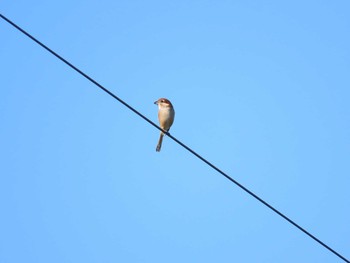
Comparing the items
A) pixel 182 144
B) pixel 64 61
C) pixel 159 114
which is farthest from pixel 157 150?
pixel 64 61

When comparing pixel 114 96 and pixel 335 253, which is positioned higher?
pixel 114 96

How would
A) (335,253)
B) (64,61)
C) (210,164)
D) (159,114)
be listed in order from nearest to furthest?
(335,253)
(64,61)
(210,164)
(159,114)

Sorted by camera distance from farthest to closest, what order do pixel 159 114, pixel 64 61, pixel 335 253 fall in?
pixel 159 114, pixel 64 61, pixel 335 253

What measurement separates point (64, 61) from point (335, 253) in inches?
120

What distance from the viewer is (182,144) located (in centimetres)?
677

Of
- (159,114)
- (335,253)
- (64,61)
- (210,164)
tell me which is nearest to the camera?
(335,253)

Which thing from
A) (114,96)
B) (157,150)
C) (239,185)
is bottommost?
(239,185)

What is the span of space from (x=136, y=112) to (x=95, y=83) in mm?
647

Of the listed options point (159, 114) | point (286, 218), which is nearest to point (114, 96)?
point (286, 218)

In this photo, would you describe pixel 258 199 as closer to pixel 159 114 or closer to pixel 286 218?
pixel 286 218

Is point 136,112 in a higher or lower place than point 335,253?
higher

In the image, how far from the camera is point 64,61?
5992mm

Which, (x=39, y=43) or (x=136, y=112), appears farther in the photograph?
(x=136, y=112)

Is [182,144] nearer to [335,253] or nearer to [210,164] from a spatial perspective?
[210,164]
